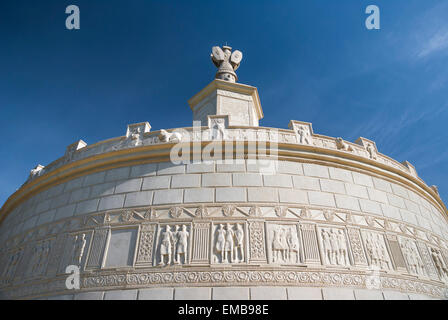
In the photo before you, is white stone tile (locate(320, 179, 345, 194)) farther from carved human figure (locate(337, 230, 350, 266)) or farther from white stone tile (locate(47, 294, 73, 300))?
white stone tile (locate(47, 294, 73, 300))

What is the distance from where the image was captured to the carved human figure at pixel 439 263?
10.0m

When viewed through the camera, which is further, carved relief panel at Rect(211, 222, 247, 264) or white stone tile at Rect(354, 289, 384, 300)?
carved relief panel at Rect(211, 222, 247, 264)

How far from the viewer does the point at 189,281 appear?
24.9ft

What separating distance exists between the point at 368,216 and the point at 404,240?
161 cm

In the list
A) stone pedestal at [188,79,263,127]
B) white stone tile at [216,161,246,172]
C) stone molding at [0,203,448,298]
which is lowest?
stone molding at [0,203,448,298]

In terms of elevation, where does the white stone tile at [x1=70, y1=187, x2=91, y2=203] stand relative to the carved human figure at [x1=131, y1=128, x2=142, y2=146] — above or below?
below

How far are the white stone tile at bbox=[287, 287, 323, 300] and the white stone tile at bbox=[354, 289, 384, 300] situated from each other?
3.59 feet

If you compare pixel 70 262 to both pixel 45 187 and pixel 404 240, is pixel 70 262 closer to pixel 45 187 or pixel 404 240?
pixel 45 187

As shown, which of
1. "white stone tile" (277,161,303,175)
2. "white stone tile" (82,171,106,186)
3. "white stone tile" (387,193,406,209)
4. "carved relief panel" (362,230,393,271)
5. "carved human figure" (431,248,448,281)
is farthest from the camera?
"white stone tile" (387,193,406,209)

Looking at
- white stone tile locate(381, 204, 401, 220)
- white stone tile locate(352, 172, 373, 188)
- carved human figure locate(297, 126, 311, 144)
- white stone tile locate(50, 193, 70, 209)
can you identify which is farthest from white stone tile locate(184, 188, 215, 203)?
white stone tile locate(381, 204, 401, 220)

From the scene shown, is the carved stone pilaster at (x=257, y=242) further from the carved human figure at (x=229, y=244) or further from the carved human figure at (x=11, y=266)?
the carved human figure at (x=11, y=266)

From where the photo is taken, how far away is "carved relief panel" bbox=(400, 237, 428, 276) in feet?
30.0

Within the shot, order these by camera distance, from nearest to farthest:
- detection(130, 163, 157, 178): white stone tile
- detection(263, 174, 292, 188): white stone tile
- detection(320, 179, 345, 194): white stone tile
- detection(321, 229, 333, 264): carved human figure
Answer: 1. detection(321, 229, 333, 264): carved human figure
2. detection(263, 174, 292, 188): white stone tile
3. detection(320, 179, 345, 194): white stone tile
4. detection(130, 163, 157, 178): white stone tile

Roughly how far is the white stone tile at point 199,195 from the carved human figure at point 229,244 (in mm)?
1113
